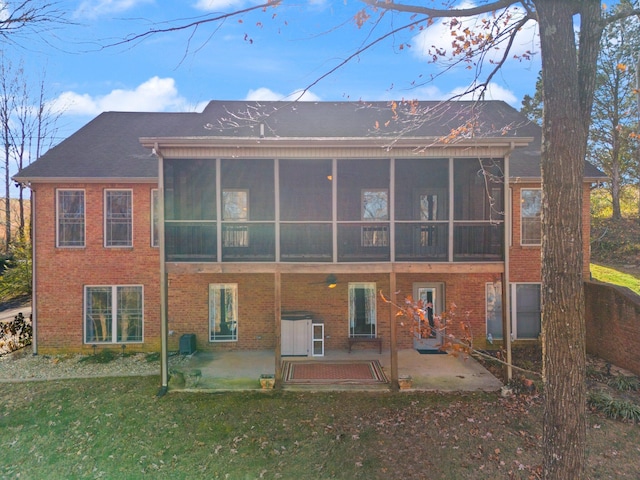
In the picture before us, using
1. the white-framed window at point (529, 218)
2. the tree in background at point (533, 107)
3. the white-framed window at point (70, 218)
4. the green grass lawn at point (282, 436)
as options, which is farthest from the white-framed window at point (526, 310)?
Result: the tree in background at point (533, 107)

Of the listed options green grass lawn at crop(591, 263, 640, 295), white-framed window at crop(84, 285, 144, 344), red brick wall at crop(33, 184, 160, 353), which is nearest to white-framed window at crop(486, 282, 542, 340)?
green grass lawn at crop(591, 263, 640, 295)

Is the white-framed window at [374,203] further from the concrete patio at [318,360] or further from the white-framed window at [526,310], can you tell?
the white-framed window at [526,310]

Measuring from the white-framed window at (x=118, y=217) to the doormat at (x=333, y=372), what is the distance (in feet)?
20.0

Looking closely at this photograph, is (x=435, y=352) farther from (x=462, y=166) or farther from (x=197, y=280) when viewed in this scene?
(x=197, y=280)

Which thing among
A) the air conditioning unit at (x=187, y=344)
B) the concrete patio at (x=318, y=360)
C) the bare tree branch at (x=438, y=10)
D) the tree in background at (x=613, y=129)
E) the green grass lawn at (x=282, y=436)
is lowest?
the green grass lawn at (x=282, y=436)

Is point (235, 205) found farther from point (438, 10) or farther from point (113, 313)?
point (438, 10)

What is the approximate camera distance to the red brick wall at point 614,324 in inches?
332

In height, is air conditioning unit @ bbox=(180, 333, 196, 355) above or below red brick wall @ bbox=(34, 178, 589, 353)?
below

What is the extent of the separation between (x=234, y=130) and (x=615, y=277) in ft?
53.0

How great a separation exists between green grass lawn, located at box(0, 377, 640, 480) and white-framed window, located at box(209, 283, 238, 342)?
2.94 metres

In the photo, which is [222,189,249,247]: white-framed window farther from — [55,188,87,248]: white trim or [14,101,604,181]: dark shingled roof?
[55,188,87,248]: white trim

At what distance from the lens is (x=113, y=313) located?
34.2 ft

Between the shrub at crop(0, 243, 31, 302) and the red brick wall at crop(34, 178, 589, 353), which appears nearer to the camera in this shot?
the red brick wall at crop(34, 178, 589, 353)

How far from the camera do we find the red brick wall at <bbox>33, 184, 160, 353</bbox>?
33.6 feet
